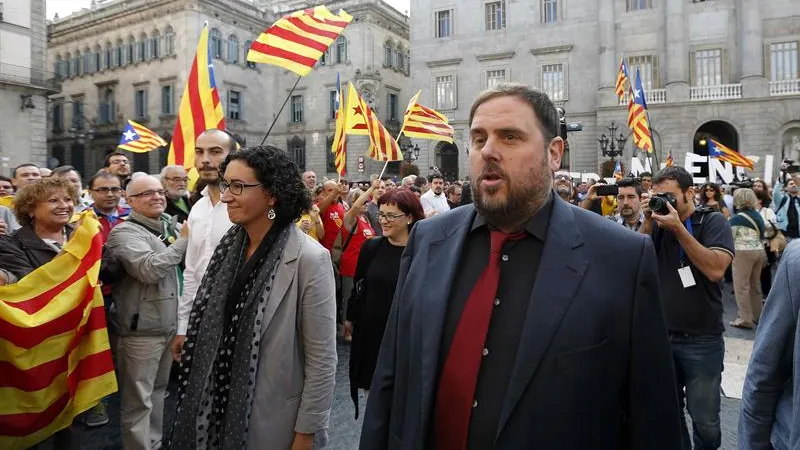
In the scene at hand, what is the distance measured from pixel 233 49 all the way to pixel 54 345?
39.2 metres

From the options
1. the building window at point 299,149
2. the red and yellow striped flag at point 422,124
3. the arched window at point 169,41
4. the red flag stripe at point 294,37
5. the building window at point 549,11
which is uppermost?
the arched window at point 169,41

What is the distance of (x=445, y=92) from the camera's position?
3325 cm

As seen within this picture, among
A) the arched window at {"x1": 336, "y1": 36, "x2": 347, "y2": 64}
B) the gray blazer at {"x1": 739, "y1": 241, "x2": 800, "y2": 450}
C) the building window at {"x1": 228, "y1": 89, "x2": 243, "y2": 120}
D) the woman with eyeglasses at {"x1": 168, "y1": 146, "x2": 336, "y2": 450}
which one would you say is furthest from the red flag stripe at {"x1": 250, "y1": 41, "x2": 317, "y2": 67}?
the building window at {"x1": 228, "y1": 89, "x2": 243, "y2": 120}

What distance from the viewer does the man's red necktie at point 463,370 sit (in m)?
1.69

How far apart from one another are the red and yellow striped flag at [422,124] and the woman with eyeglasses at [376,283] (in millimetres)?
5769

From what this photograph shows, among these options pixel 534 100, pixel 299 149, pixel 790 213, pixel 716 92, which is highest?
pixel 716 92

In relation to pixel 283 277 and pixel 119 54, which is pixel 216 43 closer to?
pixel 119 54

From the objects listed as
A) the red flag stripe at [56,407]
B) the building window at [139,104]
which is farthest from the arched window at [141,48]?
the red flag stripe at [56,407]

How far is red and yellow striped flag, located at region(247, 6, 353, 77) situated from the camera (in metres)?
6.39

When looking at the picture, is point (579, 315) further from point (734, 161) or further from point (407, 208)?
point (734, 161)

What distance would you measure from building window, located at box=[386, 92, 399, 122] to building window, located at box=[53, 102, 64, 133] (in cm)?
2884

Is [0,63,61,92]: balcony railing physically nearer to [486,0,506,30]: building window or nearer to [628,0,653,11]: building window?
[486,0,506,30]: building window

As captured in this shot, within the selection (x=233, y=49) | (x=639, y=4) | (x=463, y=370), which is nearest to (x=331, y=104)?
(x=233, y=49)

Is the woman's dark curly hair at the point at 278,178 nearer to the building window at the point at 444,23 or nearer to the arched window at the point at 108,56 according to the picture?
the building window at the point at 444,23
